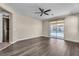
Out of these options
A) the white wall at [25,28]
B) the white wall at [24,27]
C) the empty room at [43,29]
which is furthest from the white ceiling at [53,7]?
the white wall at [25,28]

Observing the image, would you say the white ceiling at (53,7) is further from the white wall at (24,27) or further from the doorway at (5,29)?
the doorway at (5,29)

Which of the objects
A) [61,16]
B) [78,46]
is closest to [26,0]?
[61,16]

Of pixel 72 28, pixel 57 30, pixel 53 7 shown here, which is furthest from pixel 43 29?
pixel 53 7

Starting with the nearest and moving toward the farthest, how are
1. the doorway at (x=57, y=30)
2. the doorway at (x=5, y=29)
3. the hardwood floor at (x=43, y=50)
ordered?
1. the hardwood floor at (x=43, y=50)
2. the doorway at (x=57, y=30)
3. the doorway at (x=5, y=29)

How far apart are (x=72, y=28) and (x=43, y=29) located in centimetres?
158

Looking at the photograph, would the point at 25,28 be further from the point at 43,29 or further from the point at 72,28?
the point at 72,28

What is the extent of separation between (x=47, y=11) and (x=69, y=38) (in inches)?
84.6

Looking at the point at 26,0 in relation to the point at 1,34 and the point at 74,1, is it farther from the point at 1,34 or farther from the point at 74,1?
the point at 1,34

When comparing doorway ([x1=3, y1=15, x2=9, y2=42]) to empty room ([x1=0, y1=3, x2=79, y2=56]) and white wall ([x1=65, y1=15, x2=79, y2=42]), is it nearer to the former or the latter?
empty room ([x1=0, y1=3, x2=79, y2=56])

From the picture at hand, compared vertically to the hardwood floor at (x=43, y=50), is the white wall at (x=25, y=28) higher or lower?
higher

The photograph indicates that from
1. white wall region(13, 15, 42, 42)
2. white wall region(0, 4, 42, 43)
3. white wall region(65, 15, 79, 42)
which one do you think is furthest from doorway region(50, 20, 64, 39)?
white wall region(13, 15, 42, 42)

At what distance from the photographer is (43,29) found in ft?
17.1

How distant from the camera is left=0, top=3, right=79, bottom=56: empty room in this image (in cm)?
357

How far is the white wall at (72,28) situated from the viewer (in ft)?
15.6
